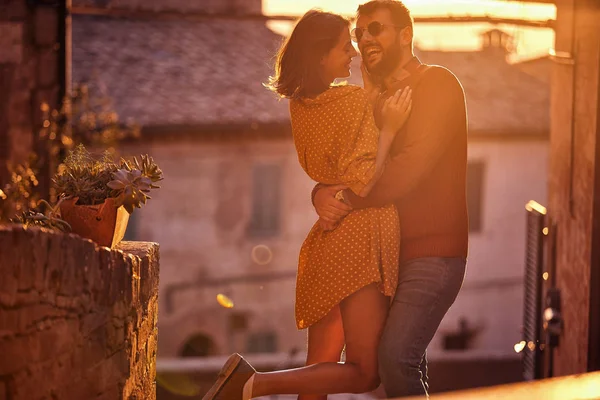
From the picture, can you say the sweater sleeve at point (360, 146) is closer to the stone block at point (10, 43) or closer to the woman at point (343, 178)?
the woman at point (343, 178)

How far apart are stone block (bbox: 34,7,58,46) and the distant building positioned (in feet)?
31.5

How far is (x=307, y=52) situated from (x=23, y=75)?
4470mm

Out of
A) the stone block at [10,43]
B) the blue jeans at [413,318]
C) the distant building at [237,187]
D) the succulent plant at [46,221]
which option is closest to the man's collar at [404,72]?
the blue jeans at [413,318]

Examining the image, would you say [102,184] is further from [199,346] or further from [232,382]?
[199,346]

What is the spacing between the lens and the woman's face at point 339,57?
447cm

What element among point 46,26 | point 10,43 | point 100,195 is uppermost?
point 46,26

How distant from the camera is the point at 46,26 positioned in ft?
27.7

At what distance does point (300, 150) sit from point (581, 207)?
163 inches

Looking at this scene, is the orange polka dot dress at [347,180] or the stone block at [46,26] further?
the stone block at [46,26]

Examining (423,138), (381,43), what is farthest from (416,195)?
(381,43)

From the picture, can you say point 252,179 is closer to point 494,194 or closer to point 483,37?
point 494,194

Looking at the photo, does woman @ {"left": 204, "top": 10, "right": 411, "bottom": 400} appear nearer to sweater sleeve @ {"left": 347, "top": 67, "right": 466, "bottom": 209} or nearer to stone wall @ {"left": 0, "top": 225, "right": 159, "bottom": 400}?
sweater sleeve @ {"left": 347, "top": 67, "right": 466, "bottom": 209}

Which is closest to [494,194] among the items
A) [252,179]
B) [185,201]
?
[252,179]

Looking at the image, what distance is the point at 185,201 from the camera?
61.0ft
